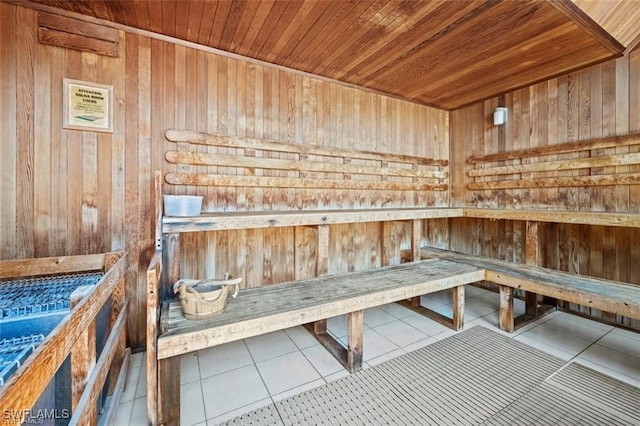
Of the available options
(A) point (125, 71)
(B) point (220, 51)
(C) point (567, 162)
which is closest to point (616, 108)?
(C) point (567, 162)

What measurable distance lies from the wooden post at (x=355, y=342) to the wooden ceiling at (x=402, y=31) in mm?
1984

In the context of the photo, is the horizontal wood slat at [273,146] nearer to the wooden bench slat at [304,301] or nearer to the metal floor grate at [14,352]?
the wooden bench slat at [304,301]

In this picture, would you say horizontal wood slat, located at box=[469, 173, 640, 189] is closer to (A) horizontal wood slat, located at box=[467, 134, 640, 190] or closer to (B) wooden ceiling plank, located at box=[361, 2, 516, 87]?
(A) horizontal wood slat, located at box=[467, 134, 640, 190]

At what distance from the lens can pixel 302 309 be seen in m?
1.67

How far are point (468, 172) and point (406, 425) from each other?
308 cm

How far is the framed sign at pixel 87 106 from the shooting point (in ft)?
6.22

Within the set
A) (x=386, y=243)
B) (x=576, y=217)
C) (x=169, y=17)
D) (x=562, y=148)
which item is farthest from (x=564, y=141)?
(x=169, y=17)

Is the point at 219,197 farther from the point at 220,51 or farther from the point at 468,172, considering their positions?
the point at 468,172

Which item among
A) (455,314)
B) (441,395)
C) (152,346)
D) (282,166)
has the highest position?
(282,166)

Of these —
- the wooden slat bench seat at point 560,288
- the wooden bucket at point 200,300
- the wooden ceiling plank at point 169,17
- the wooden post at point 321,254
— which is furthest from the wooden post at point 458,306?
the wooden ceiling plank at point 169,17

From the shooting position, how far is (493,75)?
2781 millimetres

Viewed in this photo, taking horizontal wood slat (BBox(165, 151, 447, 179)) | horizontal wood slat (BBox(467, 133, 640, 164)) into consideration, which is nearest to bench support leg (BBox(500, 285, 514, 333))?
horizontal wood slat (BBox(467, 133, 640, 164))

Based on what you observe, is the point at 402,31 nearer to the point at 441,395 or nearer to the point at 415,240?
the point at 415,240

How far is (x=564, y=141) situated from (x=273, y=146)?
279cm
